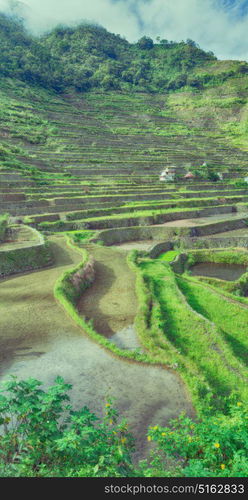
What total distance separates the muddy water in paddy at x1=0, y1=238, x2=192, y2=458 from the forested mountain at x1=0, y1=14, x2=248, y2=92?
89192 millimetres

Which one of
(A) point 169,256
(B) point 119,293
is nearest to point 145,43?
(A) point 169,256

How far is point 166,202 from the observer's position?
117 ft

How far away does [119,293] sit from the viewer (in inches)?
546

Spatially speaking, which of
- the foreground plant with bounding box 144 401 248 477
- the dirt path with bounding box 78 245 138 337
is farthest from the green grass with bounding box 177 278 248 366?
the foreground plant with bounding box 144 401 248 477

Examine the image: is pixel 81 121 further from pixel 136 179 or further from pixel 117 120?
pixel 136 179

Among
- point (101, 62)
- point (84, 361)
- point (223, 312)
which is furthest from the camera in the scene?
point (101, 62)

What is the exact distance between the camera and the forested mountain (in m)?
92.1

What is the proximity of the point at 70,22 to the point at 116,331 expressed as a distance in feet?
556

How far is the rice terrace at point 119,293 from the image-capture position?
4.46 m

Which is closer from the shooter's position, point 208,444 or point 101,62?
point 208,444

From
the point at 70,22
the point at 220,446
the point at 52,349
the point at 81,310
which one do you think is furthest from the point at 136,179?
the point at 70,22

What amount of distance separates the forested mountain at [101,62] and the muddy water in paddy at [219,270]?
8401 centimetres

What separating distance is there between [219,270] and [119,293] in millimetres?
10352

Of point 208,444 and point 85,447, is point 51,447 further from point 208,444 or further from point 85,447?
point 208,444
